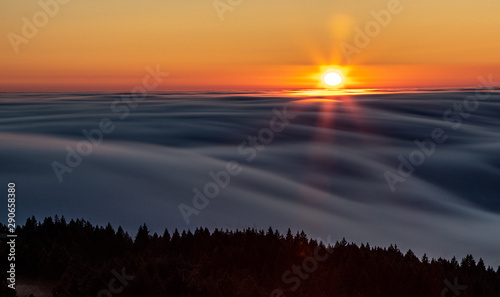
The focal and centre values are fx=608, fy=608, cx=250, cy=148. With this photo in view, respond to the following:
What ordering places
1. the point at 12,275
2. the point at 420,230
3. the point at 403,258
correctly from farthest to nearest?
the point at 420,230
the point at 403,258
the point at 12,275

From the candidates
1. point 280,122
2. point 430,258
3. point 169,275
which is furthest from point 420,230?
point 280,122

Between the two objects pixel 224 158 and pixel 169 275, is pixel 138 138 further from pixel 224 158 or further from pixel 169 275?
pixel 169 275

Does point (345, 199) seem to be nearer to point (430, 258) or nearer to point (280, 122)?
point (430, 258)

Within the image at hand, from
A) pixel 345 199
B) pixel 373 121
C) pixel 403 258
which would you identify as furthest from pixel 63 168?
pixel 373 121

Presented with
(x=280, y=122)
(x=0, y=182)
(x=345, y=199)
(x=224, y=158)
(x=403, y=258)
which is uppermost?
(x=280, y=122)

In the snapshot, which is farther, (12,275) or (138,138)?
(138,138)

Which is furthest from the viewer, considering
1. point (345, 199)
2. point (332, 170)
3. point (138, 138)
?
point (138, 138)

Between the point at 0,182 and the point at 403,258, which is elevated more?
the point at 0,182
